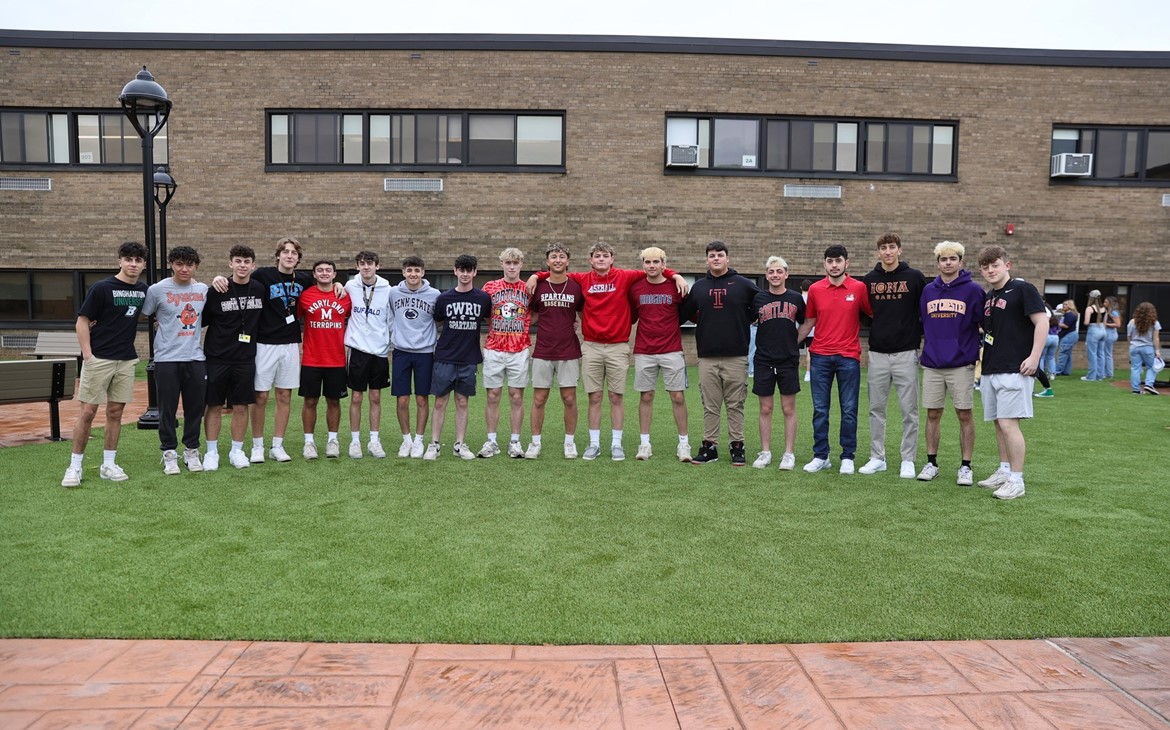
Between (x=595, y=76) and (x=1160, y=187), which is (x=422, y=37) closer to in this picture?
(x=595, y=76)

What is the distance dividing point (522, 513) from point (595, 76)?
45.4ft

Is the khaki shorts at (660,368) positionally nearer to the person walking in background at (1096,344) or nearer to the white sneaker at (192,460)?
the white sneaker at (192,460)

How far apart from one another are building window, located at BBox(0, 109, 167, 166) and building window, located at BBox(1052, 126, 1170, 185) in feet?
67.4

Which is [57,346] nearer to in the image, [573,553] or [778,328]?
[778,328]

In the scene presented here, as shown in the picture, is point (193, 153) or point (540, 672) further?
point (193, 153)

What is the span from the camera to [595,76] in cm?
1739

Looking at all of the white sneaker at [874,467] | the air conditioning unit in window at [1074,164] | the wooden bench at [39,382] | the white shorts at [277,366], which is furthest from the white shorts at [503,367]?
the air conditioning unit in window at [1074,164]


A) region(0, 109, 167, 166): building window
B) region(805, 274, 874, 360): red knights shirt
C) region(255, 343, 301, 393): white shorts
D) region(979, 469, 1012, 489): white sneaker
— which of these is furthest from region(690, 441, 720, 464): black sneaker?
region(0, 109, 167, 166): building window

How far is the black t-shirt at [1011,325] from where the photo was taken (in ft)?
20.6

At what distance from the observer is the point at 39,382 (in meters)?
8.21

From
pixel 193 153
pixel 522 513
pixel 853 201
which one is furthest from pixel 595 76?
pixel 522 513

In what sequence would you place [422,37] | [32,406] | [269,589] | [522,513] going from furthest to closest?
[422,37] → [32,406] → [522,513] → [269,589]

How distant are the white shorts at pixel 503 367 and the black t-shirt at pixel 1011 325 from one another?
4087 mm

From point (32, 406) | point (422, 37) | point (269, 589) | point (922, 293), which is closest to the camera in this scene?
point (269, 589)
